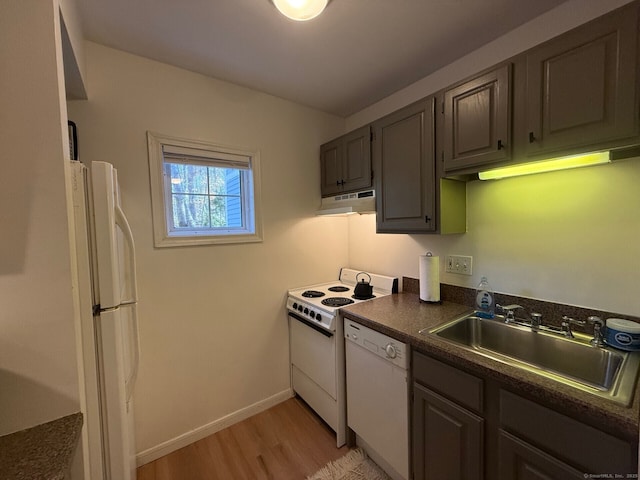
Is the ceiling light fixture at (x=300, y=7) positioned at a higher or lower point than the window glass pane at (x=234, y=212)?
higher

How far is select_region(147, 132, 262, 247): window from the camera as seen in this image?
5.79ft

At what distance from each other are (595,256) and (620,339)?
0.38 meters

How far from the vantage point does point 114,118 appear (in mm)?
1611

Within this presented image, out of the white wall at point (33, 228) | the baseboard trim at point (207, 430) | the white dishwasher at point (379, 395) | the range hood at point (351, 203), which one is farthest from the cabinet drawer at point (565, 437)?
the baseboard trim at point (207, 430)

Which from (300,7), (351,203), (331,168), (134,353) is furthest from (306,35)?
(134,353)

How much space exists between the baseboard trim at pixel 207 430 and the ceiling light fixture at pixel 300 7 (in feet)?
8.46

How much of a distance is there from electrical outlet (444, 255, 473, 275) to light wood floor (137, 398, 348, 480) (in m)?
1.43

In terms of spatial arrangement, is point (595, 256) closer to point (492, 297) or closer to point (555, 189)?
point (555, 189)

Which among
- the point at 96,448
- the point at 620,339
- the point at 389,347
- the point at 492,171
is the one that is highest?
the point at 492,171

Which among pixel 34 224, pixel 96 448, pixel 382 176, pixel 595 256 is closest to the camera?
pixel 34 224

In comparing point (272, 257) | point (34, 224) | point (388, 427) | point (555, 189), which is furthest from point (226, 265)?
point (555, 189)

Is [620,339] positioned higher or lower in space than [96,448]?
higher

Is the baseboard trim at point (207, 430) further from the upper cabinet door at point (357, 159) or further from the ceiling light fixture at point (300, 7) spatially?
the ceiling light fixture at point (300, 7)

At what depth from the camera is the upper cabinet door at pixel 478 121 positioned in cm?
130
